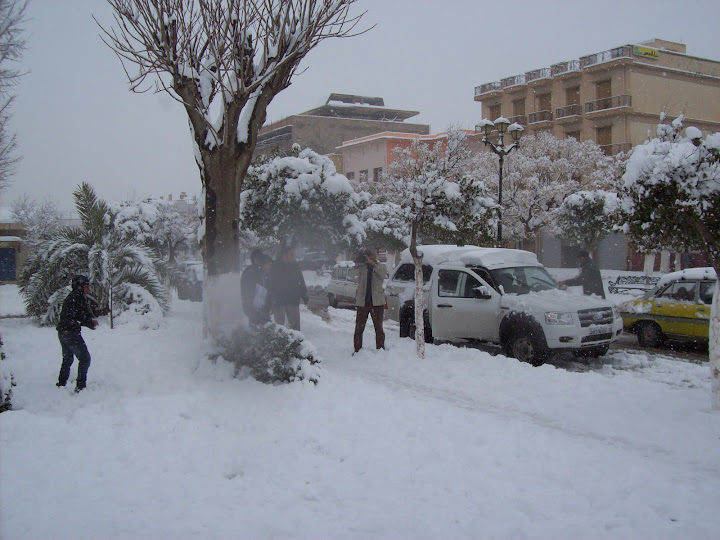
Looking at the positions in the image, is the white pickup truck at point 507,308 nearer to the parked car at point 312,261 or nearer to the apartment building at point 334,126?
the parked car at point 312,261

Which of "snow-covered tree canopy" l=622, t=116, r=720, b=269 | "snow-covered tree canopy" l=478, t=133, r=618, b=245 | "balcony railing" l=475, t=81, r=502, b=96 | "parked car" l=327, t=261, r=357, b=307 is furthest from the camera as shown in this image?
"balcony railing" l=475, t=81, r=502, b=96

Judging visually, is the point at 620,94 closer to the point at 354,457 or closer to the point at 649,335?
the point at 649,335

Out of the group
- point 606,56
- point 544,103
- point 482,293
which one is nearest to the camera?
point 482,293

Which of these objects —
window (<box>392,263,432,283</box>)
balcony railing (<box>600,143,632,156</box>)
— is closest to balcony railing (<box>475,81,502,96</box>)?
balcony railing (<box>600,143,632,156</box>)

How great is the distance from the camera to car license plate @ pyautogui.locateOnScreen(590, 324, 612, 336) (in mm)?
9883

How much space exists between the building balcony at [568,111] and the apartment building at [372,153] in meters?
6.26

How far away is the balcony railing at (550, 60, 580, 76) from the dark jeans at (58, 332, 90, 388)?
42689mm

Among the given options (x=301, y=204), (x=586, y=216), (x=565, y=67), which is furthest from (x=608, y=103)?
(x=301, y=204)

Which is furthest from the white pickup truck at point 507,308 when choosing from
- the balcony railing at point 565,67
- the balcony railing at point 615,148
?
the balcony railing at point 565,67

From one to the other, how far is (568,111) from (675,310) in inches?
1339

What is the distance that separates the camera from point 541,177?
33.6 meters

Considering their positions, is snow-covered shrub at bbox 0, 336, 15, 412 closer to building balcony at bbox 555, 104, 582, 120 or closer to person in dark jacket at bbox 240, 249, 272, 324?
person in dark jacket at bbox 240, 249, 272, 324

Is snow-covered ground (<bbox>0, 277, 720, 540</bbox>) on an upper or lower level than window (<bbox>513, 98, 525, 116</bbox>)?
lower

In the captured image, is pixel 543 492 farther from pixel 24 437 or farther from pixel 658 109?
pixel 658 109
